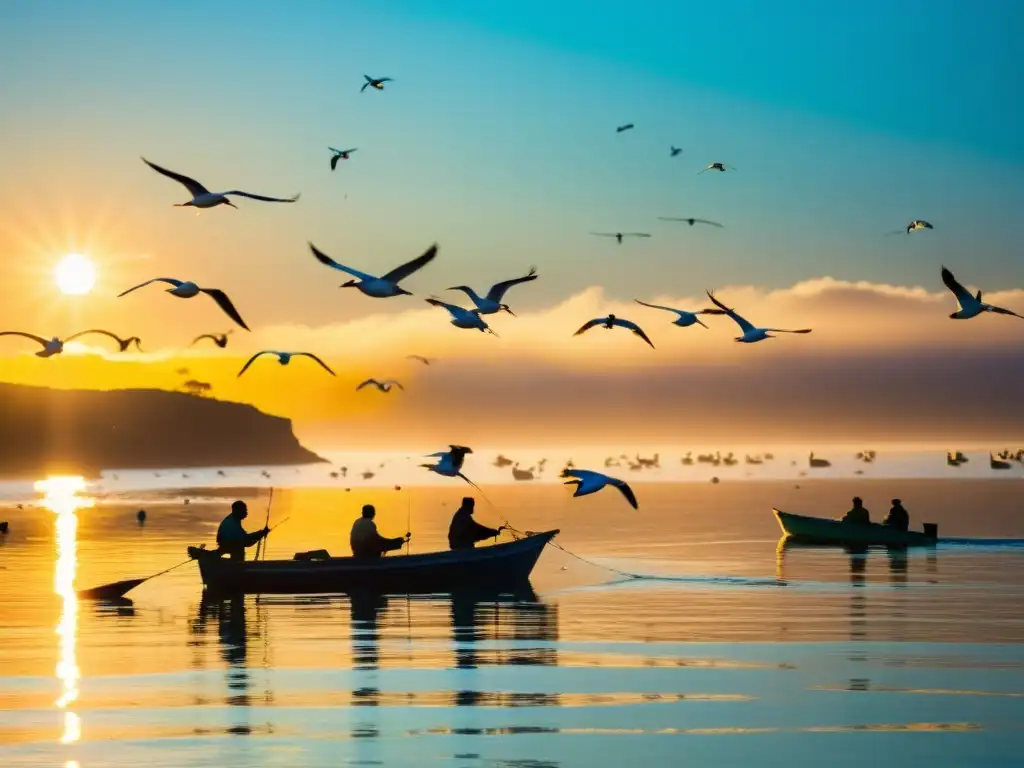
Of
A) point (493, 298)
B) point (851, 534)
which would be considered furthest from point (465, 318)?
point (851, 534)

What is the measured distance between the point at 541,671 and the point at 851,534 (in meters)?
35.2

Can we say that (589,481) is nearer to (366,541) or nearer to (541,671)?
(541,671)

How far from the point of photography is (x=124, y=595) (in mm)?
38781

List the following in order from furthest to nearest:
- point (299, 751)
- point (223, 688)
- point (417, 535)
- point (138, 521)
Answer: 1. point (138, 521)
2. point (417, 535)
3. point (223, 688)
4. point (299, 751)

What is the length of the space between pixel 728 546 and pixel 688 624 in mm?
29039

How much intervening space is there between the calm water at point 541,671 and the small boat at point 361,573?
0.57 m

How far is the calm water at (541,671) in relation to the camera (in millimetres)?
19406

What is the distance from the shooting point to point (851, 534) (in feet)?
191

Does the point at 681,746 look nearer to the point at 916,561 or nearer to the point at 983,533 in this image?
the point at 916,561

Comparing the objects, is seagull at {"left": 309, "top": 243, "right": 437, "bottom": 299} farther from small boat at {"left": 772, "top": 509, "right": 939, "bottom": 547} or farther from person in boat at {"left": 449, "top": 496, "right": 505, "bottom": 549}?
small boat at {"left": 772, "top": 509, "right": 939, "bottom": 547}

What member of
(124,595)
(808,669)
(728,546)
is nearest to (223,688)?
(808,669)

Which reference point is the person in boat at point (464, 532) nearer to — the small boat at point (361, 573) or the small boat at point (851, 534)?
the small boat at point (361, 573)

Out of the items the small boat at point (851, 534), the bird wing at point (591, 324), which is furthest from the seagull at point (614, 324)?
the small boat at point (851, 534)

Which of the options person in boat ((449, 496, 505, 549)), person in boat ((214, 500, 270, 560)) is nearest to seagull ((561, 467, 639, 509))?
person in boat ((449, 496, 505, 549))
